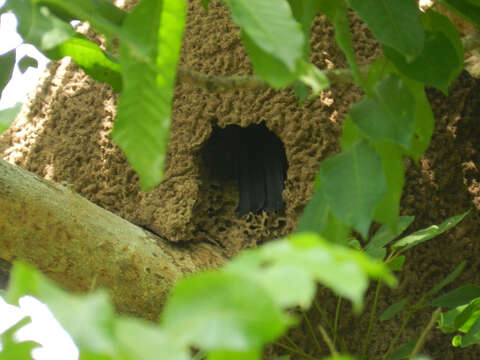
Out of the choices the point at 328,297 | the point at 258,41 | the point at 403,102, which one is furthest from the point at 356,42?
the point at 258,41

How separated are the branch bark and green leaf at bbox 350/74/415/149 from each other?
0.62 meters

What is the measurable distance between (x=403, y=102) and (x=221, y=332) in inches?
13.4

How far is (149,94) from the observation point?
457 mm

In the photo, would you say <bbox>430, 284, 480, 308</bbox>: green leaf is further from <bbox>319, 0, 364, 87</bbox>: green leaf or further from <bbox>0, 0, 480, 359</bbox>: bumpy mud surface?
<bbox>319, 0, 364, 87</bbox>: green leaf

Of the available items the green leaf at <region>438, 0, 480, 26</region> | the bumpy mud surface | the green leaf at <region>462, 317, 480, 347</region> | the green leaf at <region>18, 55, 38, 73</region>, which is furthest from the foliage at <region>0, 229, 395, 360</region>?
the bumpy mud surface

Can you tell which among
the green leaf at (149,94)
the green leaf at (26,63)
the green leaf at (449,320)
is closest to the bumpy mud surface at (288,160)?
the green leaf at (449,320)

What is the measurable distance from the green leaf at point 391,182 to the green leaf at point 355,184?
0.12 ft

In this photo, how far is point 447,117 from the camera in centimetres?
142

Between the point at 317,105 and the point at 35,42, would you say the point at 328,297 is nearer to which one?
the point at 317,105

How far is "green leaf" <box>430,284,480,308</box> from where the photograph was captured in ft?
3.59

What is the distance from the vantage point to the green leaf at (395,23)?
58cm

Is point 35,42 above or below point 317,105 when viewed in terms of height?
above

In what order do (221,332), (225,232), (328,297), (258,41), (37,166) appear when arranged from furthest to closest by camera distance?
(37,166), (225,232), (328,297), (258,41), (221,332)

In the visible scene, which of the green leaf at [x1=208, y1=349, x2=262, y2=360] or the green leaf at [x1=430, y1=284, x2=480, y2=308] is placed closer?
the green leaf at [x1=208, y1=349, x2=262, y2=360]
